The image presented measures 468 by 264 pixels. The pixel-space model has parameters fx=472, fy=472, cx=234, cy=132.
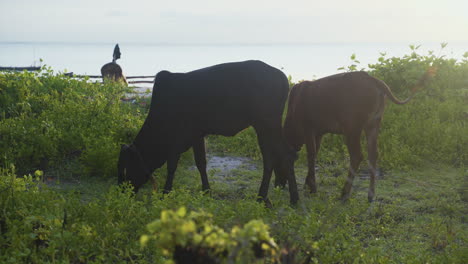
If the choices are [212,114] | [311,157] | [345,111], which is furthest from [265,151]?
[345,111]

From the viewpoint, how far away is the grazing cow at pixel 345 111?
6707mm

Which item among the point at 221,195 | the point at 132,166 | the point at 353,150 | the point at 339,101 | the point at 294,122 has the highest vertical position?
the point at 339,101

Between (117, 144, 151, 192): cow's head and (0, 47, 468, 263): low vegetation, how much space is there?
516 millimetres

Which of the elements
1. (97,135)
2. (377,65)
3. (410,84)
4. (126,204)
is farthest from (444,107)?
(126,204)

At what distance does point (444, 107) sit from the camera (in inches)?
428

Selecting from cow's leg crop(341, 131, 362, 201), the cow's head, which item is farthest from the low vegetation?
the cow's head

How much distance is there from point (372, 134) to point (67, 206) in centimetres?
425

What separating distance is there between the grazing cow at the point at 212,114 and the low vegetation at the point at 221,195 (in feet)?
1.84

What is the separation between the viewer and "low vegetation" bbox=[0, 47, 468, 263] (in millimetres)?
4152

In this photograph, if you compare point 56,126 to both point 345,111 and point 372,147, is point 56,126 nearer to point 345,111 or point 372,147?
point 345,111

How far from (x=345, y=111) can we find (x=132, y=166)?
126 inches

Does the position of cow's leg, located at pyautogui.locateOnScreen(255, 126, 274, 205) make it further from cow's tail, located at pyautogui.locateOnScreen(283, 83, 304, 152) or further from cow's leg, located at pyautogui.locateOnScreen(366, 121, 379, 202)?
cow's leg, located at pyautogui.locateOnScreen(366, 121, 379, 202)

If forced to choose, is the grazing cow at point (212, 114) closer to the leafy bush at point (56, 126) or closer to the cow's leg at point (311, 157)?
the cow's leg at point (311, 157)

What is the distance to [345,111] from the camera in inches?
267
